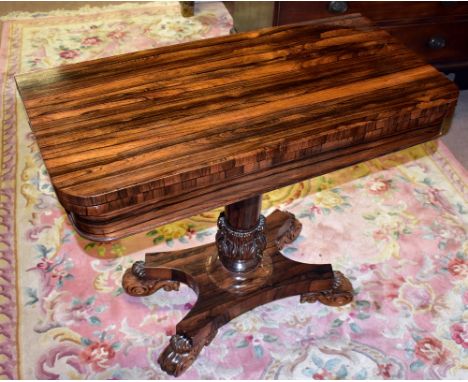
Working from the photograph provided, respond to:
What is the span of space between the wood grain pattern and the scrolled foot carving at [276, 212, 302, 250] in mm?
612

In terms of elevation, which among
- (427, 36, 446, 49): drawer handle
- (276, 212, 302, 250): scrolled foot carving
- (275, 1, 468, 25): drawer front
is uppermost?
(275, 1, 468, 25): drawer front

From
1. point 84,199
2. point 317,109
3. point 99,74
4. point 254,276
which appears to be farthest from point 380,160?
point 84,199

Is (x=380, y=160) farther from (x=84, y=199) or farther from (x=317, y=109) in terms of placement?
(x=84, y=199)

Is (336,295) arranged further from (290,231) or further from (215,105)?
(215,105)

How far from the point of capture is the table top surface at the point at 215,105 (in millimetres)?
947

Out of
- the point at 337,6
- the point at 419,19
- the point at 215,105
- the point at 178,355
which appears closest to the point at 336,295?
the point at 178,355

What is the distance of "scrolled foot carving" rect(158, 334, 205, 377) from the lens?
138 cm

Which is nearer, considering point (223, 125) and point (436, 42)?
point (223, 125)

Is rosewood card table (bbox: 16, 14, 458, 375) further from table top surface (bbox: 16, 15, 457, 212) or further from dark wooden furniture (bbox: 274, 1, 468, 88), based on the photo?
dark wooden furniture (bbox: 274, 1, 468, 88)

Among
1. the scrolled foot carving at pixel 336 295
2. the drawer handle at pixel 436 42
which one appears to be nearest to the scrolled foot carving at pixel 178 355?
the scrolled foot carving at pixel 336 295

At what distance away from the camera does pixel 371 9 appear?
205cm

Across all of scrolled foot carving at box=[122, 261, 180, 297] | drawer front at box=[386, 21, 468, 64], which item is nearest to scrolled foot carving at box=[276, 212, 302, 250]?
scrolled foot carving at box=[122, 261, 180, 297]

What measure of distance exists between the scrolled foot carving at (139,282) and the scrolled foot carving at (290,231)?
374 millimetres

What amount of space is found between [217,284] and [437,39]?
143 cm
